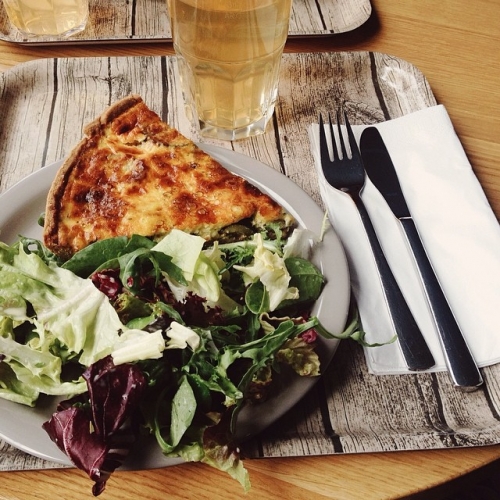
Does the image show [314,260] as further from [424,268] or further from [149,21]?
[149,21]

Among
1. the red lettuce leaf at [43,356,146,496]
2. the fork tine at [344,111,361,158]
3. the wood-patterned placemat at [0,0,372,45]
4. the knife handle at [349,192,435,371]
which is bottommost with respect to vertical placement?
the knife handle at [349,192,435,371]

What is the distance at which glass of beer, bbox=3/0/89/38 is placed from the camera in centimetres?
155

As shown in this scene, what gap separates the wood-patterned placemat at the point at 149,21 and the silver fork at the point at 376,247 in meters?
0.34

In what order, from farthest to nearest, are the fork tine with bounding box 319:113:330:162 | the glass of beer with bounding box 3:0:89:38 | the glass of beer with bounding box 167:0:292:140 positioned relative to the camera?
the glass of beer with bounding box 3:0:89:38
the fork tine with bounding box 319:113:330:162
the glass of beer with bounding box 167:0:292:140

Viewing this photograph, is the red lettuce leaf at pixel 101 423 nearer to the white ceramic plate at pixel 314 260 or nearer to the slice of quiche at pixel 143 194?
the white ceramic plate at pixel 314 260

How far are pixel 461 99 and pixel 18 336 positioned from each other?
1206mm

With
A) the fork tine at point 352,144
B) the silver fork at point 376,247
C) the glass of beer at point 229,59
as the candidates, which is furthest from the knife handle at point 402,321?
the glass of beer at point 229,59

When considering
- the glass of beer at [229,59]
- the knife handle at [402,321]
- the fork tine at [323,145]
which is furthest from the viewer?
the fork tine at [323,145]

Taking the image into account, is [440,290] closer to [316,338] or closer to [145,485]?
[316,338]

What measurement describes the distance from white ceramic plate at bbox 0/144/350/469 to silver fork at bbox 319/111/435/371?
0.34ft

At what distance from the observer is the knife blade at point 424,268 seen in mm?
1013

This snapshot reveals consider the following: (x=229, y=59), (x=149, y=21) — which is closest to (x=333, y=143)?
(x=229, y=59)

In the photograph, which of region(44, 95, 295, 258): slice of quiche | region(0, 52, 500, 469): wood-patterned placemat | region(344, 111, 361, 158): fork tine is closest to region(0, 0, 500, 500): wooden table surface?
region(0, 52, 500, 469): wood-patterned placemat

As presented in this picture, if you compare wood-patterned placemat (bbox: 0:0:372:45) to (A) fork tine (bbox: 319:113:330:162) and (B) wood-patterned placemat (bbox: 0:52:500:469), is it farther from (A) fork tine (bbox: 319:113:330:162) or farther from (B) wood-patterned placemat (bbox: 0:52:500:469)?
(A) fork tine (bbox: 319:113:330:162)
